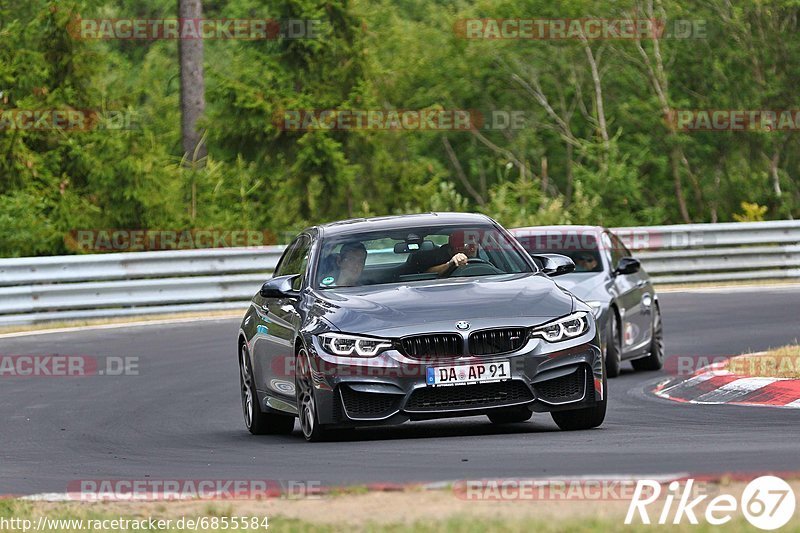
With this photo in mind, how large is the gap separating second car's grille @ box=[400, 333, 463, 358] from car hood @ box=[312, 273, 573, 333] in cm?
7

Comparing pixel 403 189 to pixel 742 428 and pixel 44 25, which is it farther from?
pixel 742 428

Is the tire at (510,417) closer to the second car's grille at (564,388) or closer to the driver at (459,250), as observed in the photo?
the second car's grille at (564,388)

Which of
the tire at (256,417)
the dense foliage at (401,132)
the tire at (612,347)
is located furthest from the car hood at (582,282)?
the dense foliage at (401,132)

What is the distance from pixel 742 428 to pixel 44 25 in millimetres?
22331

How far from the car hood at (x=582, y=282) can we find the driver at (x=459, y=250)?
4.15 meters

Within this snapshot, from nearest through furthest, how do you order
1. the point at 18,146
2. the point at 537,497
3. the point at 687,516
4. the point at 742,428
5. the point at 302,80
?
the point at 687,516
the point at 537,497
the point at 742,428
the point at 18,146
the point at 302,80

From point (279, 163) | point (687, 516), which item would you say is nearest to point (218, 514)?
point (687, 516)

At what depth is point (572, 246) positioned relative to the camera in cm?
1745

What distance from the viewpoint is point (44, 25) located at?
30484mm

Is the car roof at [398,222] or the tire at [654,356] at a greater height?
the car roof at [398,222]

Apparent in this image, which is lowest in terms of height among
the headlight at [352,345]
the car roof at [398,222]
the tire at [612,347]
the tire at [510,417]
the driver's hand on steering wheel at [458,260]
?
the tire at [612,347]

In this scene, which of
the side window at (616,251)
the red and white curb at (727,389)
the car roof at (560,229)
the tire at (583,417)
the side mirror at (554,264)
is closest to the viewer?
the tire at (583,417)

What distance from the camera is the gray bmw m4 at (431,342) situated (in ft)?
33.9

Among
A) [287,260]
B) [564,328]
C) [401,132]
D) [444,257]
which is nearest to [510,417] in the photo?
[444,257]
